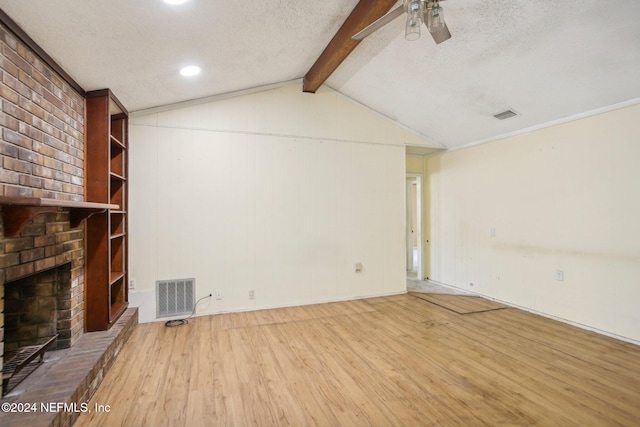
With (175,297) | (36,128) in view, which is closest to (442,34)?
(36,128)

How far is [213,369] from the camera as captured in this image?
102 inches

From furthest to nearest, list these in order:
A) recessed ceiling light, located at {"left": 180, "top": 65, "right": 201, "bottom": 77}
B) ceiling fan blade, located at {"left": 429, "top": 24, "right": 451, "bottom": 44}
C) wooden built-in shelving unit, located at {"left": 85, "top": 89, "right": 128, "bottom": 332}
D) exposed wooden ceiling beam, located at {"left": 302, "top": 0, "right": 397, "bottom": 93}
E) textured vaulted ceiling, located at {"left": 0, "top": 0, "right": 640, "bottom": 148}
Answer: recessed ceiling light, located at {"left": 180, "top": 65, "right": 201, "bottom": 77} < wooden built-in shelving unit, located at {"left": 85, "top": 89, "right": 128, "bottom": 332} < exposed wooden ceiling beam, located at {"left": 302, "top": 0, "right": 397, "bottom": 93} < textured vaulted ceiling, located at {"left": 0, "top": 0, "right": 640, "bottom": 148} < ceiling fan blade, located at {"left": 429, "top": 24, "right": 451, "bottom": 44}

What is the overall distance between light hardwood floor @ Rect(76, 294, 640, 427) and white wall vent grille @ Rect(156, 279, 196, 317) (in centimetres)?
26

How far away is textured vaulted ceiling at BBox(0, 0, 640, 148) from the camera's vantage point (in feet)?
6.88

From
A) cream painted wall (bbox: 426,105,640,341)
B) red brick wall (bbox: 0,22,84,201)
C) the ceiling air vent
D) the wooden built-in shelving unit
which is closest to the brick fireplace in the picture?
the wooden built-in shelving unit

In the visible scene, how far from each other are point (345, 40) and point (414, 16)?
1.19 metres

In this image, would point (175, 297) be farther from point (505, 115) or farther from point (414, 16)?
point (505, 115)

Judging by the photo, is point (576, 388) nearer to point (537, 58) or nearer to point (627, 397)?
point (627, 397)

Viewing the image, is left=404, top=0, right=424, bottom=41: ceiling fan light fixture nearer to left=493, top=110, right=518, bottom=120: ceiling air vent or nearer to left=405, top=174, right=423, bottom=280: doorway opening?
left=493, top=110, right=518, bottom=120: ceiling air vent

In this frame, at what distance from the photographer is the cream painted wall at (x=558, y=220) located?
3107mm

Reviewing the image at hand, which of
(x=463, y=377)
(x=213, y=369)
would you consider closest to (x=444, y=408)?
(x=463, y=377)

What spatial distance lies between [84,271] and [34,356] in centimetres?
86

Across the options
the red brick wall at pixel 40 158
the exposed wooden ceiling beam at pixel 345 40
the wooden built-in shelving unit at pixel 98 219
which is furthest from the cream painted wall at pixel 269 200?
the red brick wall at pixel 40 158

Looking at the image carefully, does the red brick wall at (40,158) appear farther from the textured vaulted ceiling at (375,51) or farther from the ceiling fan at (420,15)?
the ceiling fan at (420,15)
